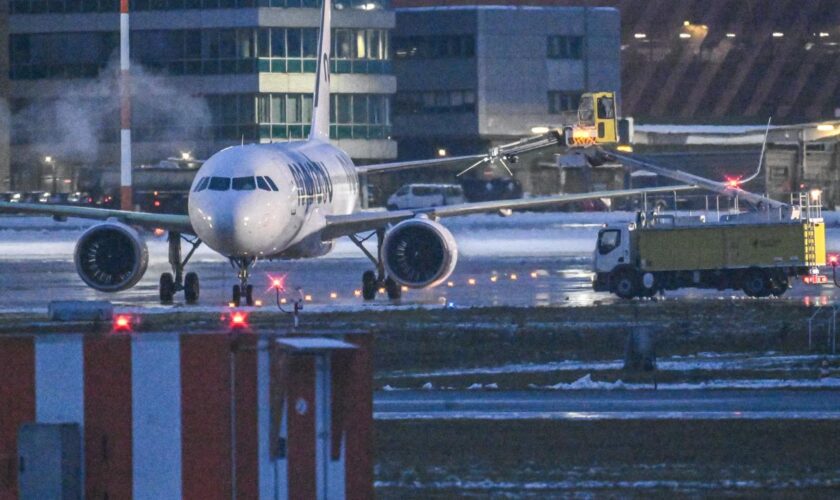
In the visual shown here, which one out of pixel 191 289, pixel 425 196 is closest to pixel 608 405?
pixel 191 289

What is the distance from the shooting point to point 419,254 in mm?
32219

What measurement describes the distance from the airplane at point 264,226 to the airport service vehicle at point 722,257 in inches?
82.1

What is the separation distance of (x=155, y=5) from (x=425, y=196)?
15768 mm

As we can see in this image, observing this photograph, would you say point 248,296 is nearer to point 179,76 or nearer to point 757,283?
point 757,283

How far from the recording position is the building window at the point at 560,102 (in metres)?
92.2

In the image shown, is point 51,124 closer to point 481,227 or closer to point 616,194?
point 481,227

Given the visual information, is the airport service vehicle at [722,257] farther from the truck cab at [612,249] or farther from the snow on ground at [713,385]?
the snow on ground at [713,385]

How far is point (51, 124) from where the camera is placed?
7519 centimetres

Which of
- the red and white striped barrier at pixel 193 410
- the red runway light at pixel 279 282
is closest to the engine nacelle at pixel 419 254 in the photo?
the red runway light at pixel 279 282

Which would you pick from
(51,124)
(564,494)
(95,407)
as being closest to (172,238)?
(564,494)

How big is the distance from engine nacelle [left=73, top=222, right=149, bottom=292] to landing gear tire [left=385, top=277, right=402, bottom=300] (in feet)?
15.9

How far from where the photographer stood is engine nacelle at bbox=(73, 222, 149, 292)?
106 ft

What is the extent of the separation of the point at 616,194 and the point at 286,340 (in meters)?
27.7

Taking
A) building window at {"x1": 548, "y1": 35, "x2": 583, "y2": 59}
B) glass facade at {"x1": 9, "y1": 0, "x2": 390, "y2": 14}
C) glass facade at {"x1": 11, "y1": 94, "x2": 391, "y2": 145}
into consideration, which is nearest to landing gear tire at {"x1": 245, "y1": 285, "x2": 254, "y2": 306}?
glass facade at {"x1": 11, "y1": 94, "x2": 391, "y2": 145}
